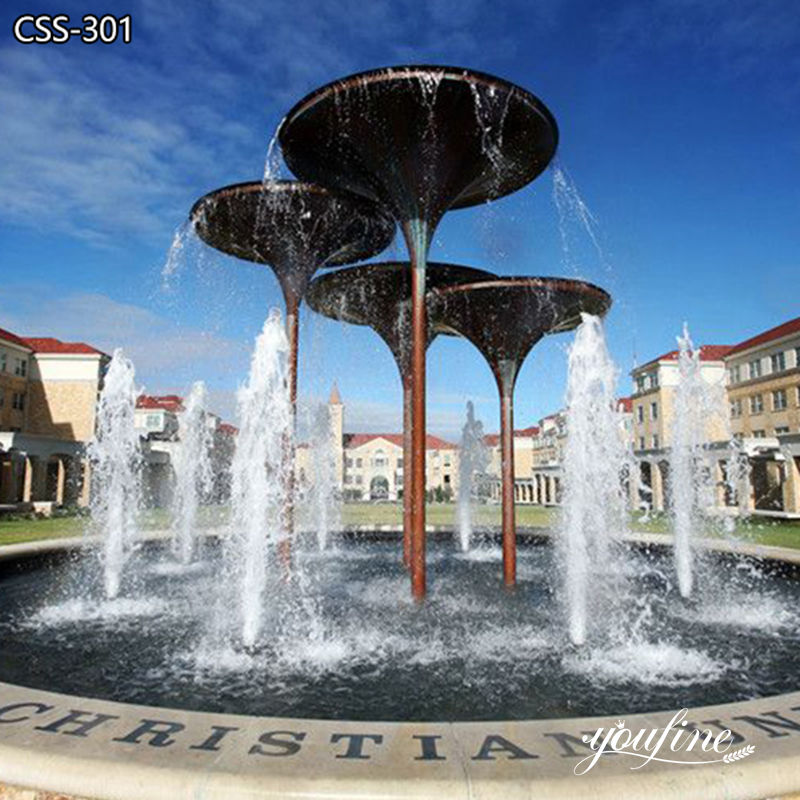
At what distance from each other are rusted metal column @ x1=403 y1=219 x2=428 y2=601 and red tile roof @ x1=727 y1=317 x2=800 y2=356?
39.7 meters

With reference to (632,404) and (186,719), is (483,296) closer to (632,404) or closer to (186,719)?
(186,719)

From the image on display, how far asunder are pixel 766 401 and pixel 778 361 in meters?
2.86

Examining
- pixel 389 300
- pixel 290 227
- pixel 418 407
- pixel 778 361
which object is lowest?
pixel 418 407

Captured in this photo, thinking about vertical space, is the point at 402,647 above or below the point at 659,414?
below

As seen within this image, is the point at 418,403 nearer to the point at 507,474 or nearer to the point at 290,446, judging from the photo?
the point at 290,446

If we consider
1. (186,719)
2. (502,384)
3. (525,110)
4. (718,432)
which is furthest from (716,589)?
(718,432)

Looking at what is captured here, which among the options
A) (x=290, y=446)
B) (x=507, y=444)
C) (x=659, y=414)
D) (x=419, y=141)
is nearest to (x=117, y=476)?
(x=290, y=446)

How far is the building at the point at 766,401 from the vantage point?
41375mm

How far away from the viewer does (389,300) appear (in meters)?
13.6

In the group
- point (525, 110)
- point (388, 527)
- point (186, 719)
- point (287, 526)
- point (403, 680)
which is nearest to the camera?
point (186, 719)

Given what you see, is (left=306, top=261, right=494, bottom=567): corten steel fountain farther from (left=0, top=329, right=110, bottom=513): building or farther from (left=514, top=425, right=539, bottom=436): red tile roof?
(left=514, top=425, right=539, bottom=436): red tile roof

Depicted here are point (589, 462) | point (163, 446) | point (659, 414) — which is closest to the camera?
point (589, 462)

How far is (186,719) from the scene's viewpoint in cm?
405

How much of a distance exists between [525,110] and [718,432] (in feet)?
162
